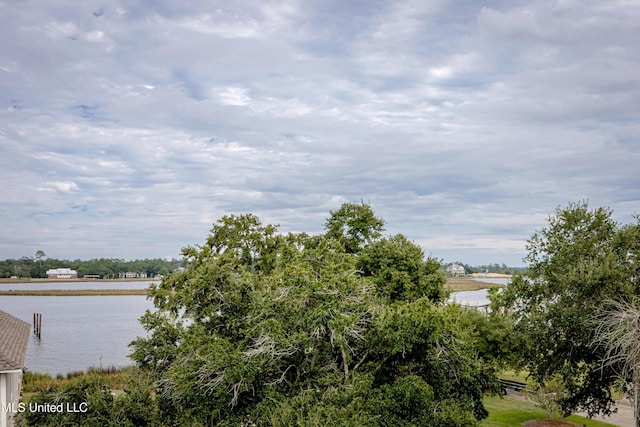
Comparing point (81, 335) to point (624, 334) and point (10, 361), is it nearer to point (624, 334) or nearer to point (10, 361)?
point (10, 361)

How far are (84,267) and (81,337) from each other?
10488 cm

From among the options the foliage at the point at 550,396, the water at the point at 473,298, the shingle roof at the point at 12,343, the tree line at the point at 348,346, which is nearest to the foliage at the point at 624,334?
the tree line at the point at 348,346

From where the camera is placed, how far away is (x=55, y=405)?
12.2 metres

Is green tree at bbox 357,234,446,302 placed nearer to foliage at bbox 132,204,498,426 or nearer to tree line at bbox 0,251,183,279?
foliage at bbox 132,204,498,426

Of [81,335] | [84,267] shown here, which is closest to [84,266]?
[84,267]

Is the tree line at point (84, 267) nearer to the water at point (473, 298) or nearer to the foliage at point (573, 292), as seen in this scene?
the water at point (473, 298)

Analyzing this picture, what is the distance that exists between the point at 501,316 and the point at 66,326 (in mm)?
48167

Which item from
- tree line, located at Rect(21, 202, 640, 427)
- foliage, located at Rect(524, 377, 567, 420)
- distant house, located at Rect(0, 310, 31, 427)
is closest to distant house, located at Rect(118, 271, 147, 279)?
distant house, located at Rect(0, 310, 31, 427)

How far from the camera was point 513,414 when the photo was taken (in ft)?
74.3

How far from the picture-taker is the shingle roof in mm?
12912

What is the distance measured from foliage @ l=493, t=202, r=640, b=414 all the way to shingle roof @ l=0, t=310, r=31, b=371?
15.1 m

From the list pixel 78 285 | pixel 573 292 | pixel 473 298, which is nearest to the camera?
pixel 573 292

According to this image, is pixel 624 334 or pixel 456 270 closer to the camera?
pixel 624 334

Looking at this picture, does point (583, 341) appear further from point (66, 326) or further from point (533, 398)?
point (66, 326)
